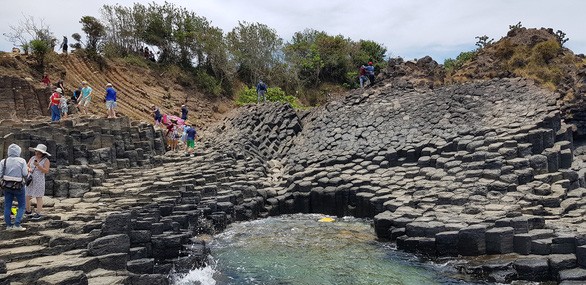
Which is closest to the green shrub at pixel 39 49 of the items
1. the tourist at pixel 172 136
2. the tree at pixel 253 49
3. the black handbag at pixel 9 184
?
the tourist at pixel 172 136

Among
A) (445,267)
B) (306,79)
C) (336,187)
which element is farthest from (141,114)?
(445,267)

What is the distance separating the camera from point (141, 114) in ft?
94.8

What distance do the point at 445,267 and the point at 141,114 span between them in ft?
75.8

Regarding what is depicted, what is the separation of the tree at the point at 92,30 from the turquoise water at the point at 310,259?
22.7m

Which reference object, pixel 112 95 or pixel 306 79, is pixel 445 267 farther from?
pixel 306 79

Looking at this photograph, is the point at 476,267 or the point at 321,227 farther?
the point at 321,227

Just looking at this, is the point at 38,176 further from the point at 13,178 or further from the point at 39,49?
the point at 39,49

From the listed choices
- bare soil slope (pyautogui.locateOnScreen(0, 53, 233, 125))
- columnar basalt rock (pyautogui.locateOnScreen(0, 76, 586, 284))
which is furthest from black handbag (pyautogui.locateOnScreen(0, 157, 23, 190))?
bare soil slope (pyautogui.locateOnScreen(0, 53, 233, 125))

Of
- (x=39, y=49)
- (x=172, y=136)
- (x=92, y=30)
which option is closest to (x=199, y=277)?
(x=172, y=136)

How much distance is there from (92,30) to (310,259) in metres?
26.9

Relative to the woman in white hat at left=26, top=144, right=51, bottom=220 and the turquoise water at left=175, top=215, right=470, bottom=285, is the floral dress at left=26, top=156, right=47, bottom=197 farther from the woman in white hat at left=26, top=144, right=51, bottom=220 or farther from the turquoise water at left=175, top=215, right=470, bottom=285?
the turquoise water at left=175, top=215, right=470, bottom=285

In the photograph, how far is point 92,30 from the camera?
31.6 metres

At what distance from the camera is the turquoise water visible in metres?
9.84

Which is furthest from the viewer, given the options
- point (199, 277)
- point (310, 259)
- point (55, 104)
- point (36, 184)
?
point (55, 104)
